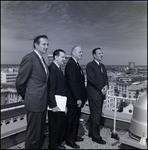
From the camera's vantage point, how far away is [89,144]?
2.13m

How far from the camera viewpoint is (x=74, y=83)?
1903mm

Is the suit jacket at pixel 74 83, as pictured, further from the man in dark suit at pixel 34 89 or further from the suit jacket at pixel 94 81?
the man in dark suit at pixel 34 89

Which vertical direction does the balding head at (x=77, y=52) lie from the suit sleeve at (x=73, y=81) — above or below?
above

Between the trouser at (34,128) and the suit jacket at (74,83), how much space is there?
594mm

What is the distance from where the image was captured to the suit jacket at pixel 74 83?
6.25ft

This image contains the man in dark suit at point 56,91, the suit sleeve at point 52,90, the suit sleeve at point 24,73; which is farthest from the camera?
the man in dark suit at point 56,91

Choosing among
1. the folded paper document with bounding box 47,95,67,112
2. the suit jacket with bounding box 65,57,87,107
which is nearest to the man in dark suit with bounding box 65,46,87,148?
the suit jacket with bounding box 65,57,87,107

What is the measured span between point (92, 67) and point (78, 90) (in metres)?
0.33

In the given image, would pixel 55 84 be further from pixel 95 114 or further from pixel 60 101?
pixel 95 114

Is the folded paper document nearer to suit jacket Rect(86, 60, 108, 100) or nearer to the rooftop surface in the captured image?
suit jacket Rect(86, 60, 108, 100)

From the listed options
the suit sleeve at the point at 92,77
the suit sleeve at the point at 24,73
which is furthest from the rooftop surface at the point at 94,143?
the suit sleeve at the point at 24,73

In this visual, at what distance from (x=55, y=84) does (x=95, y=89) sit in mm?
575

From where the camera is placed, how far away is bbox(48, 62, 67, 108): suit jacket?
167 cm

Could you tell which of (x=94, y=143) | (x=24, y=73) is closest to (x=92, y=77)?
(x=94, y=143)
